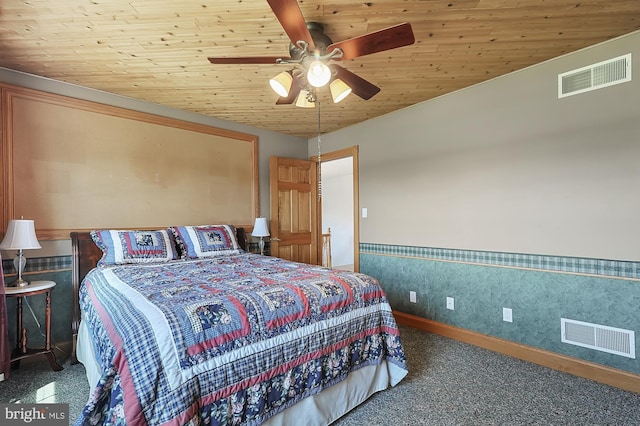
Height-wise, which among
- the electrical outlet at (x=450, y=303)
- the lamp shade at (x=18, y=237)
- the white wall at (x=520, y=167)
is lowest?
the electrical outlet at (x=450, y=303)

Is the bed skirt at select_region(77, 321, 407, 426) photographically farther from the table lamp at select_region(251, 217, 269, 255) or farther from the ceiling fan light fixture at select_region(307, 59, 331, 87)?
the table lamp at select_region(251, 217, 269, 255)

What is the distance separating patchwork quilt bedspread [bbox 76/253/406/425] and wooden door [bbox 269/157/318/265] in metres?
2.07

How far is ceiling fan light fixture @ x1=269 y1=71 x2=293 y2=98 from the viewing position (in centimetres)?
199

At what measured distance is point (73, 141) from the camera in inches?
112

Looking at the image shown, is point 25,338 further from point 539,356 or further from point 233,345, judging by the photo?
point 539,356

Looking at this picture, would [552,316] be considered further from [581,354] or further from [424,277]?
[424,277]

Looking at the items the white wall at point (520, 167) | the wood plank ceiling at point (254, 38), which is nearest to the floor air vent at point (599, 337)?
the white wall at point (520, 167)

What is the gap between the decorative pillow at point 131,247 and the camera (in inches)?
104

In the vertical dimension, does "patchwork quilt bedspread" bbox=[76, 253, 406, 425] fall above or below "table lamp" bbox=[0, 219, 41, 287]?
below

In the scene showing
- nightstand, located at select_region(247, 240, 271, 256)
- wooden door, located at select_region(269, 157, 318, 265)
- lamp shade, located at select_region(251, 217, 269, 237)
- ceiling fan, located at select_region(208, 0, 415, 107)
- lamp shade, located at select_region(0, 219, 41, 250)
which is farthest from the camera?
wooden door, located at select_region(269, 157, 318, 265)

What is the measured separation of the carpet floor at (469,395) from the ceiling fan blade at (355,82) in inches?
83.6

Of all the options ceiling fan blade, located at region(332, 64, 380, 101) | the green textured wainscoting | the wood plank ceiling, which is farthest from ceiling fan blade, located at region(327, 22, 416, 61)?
the green textured wainscoting

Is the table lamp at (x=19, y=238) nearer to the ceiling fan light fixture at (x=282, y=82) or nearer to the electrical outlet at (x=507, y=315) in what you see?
the ceiling fan light fixture at (x=282, y=82)

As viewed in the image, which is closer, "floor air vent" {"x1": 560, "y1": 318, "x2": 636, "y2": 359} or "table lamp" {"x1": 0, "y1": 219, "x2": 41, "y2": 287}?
"floor air vent" {"x1": 560, "y1": 318, "x2": 636, "y2": 359}
